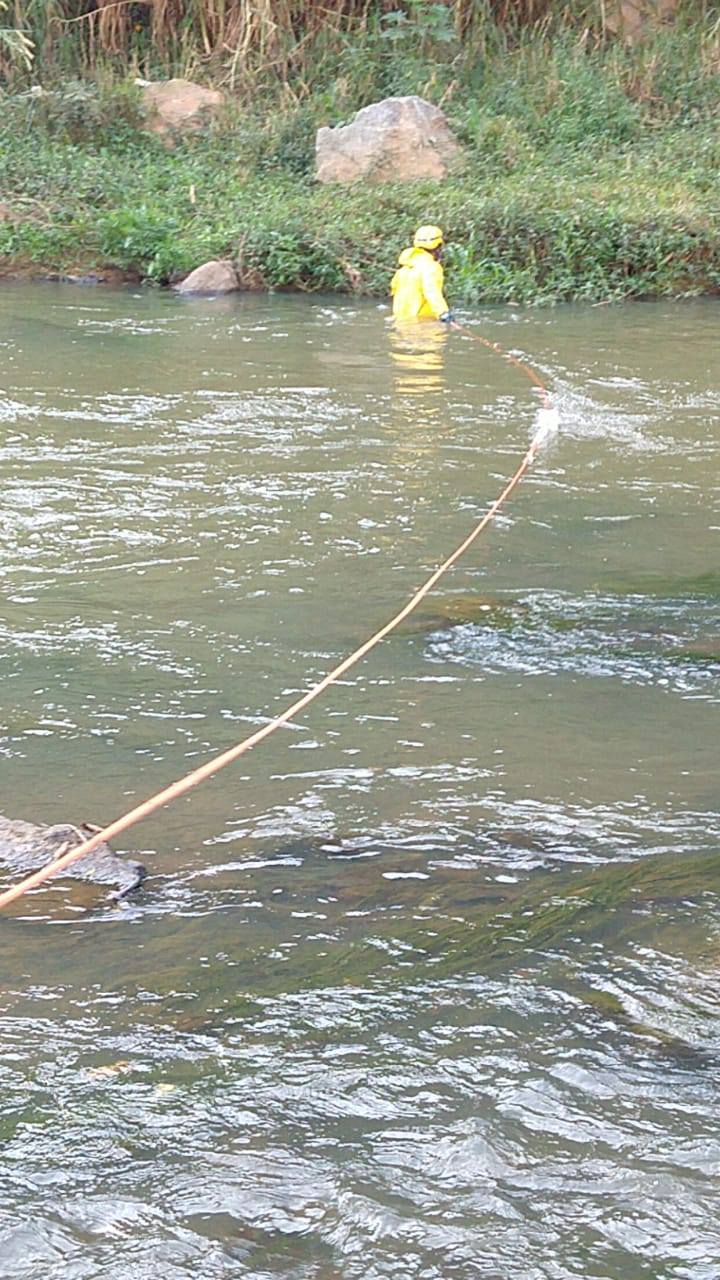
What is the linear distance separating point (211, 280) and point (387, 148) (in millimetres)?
4060

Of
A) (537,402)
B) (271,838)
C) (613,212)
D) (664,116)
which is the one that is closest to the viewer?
(271,838)

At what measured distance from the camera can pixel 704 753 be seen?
16.0 feet

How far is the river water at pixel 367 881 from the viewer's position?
2.74 meters

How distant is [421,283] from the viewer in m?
14.3

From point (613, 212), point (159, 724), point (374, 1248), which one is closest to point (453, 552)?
point (159, 724)

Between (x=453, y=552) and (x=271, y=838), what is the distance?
10.6 feet

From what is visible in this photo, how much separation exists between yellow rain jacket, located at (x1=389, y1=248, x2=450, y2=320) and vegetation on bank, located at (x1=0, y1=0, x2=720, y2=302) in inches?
84.0

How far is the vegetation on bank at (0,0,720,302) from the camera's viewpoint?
1714cm

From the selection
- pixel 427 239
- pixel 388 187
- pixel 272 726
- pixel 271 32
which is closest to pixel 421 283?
pixel 427 239

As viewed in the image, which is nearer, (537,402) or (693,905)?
(693,905)

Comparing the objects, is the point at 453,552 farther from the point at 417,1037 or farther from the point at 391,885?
the point at 417,1037

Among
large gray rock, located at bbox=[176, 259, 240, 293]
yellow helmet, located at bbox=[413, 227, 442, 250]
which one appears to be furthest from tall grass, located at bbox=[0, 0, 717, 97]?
yellow helmet, located at bbox=[413, 227, 442, 250]

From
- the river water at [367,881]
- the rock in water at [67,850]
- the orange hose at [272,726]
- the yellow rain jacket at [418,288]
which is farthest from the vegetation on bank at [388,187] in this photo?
the rock in water at [67,850]

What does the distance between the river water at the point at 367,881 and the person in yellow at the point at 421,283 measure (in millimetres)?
5279
